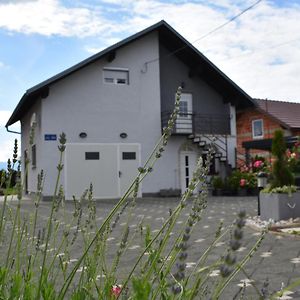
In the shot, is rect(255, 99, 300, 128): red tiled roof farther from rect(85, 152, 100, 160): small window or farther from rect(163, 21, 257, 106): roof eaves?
rect(85, 152, 100, 160): small window

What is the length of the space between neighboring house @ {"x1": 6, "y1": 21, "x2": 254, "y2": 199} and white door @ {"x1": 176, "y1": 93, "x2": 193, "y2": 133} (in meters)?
Result: 0.04

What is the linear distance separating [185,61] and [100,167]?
6.14m

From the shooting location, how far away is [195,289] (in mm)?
1261

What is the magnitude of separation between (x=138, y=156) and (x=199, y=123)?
10.4 ft

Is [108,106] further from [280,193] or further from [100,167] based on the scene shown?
[280,193]

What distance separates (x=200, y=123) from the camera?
19.4 m

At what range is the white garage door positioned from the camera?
17156 mm

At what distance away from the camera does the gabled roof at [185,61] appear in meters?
16.9

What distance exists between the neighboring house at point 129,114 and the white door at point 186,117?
4 centimetres

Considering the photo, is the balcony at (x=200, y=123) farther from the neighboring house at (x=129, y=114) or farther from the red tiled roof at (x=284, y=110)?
the red tiled roof at (x=284, y=110)

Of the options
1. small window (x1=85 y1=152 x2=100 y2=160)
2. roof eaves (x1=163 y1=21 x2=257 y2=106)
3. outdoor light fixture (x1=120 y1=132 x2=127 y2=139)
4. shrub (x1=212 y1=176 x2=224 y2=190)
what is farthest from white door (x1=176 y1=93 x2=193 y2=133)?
small window (x1=85 y1=152 x2=100 y2=160)

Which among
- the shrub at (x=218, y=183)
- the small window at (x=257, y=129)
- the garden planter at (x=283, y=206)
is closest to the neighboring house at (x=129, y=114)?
the shrub at (x=218, y=183)

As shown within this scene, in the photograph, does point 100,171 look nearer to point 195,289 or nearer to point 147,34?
point 147,34

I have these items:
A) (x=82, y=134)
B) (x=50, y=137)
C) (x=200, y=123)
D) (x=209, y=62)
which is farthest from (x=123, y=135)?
(x=209, y=62)
